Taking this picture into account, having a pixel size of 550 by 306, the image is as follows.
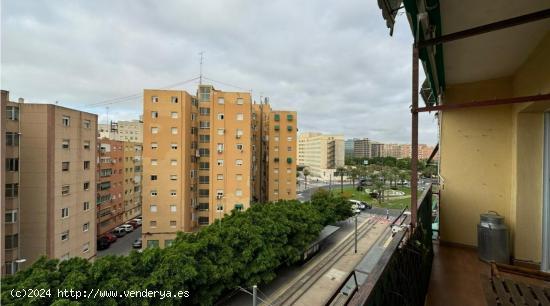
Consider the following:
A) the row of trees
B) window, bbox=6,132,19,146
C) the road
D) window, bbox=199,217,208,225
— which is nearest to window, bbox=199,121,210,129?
window, bbox=199,217,208,225

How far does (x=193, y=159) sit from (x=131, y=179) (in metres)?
12.4

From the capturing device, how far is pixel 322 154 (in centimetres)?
5284

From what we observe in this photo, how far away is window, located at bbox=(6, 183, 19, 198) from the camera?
9.13 metres

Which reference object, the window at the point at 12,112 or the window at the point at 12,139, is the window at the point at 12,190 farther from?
the window at the point at 12,112

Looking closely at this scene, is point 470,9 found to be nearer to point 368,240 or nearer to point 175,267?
point 175,267

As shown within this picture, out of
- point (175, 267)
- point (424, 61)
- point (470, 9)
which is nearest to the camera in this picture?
point (470, 9)

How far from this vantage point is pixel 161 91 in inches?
595

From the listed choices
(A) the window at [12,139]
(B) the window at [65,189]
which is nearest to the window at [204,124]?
(B) the window at [65,189]

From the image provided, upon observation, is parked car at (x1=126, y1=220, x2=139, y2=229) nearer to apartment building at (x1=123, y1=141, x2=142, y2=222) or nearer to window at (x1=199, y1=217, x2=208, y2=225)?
apartment building at (x1=123, y1=141, x2=142, y2=222)

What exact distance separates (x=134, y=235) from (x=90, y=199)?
10814mm

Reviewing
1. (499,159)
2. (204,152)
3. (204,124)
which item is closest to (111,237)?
(204,152)

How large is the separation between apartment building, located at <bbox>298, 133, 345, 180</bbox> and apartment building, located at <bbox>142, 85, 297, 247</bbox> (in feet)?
114

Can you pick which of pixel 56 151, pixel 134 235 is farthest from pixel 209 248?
pixel 134 235

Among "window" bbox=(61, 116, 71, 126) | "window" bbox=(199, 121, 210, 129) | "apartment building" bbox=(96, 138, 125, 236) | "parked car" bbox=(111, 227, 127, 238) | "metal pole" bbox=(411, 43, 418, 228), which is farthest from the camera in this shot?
"parked car" bbox=(111, 227, 127, 238)
